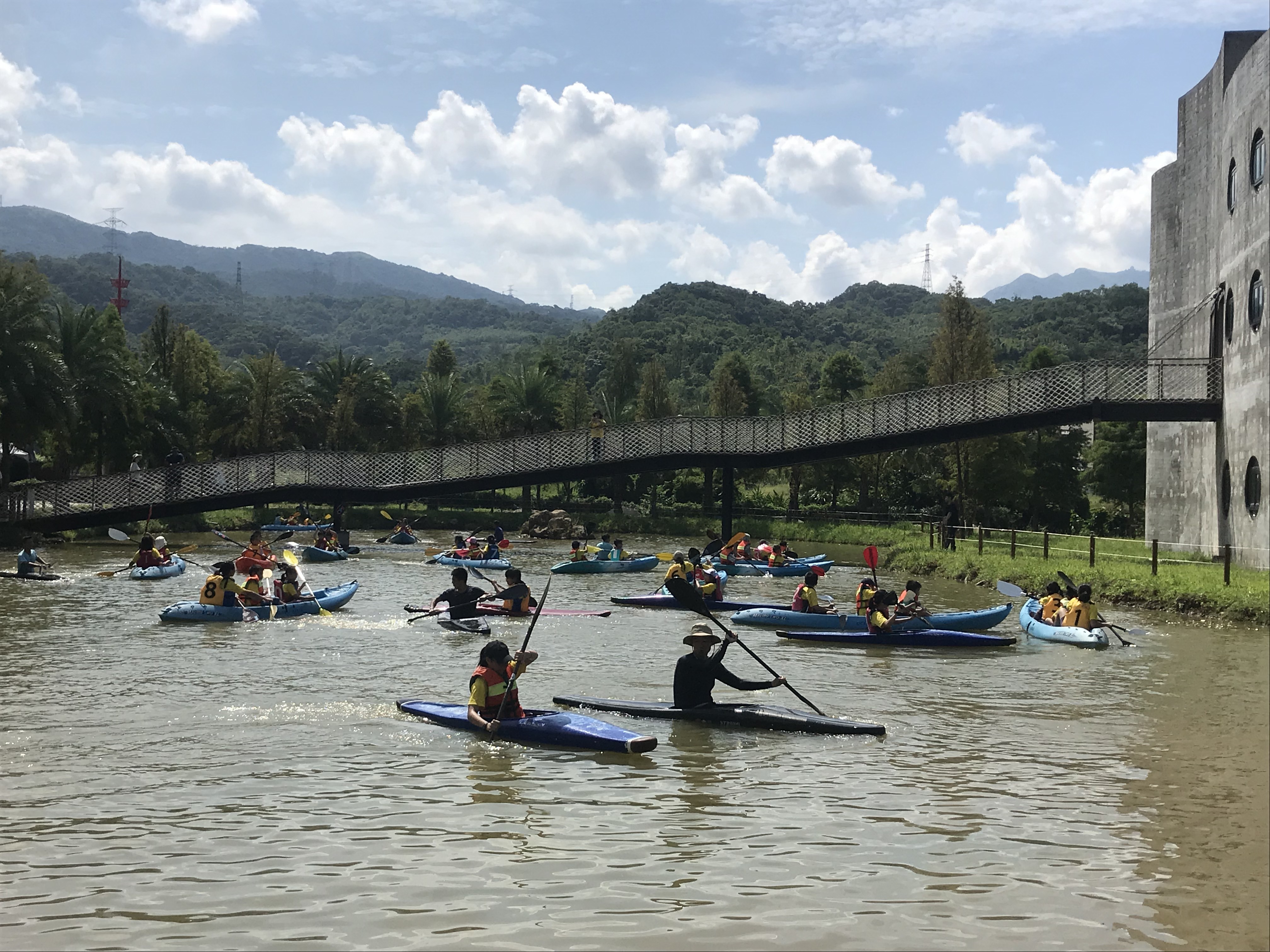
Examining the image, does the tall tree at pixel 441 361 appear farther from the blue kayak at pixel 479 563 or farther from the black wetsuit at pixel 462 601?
the black wetsuit at pixel 462 601

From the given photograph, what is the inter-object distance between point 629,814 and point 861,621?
11208 millimetres

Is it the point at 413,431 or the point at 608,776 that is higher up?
the point at 413,431

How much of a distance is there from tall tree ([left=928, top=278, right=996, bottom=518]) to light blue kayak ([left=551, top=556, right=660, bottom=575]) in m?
15.1

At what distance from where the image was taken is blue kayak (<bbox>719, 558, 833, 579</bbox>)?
1308 inches

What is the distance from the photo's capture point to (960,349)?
44.1m

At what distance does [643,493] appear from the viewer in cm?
6450

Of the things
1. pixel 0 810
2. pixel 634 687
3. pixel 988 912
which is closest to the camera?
pixel 988 912

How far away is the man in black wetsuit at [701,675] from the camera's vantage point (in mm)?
12703

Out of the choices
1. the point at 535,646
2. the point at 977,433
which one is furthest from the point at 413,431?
the point at 535,646

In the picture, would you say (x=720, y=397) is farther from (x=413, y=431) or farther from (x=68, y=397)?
(x=68, y=397)

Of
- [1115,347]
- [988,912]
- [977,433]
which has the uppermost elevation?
[1115,347]

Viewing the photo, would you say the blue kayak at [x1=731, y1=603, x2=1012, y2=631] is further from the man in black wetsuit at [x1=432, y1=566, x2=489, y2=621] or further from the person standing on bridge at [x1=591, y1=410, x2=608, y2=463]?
the person standing on bridge at [x1=591, y1=410, x2=608, y2=463]

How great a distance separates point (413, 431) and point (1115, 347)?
2315 inches

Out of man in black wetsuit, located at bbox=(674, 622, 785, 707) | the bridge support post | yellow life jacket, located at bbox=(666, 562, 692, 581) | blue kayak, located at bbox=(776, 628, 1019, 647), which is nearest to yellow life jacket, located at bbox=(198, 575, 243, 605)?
yellow life jacket, located at bbox=(666, 562, 692, 581)
